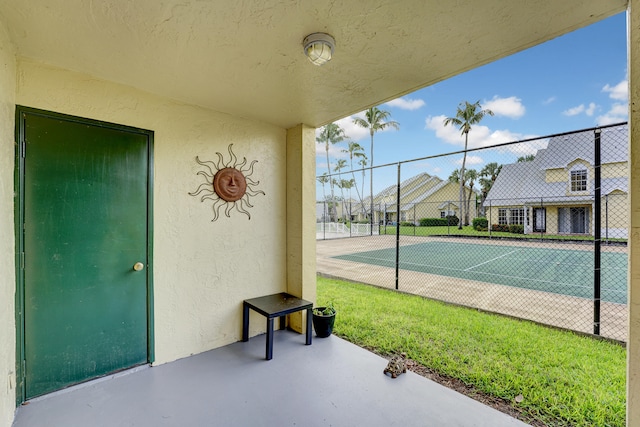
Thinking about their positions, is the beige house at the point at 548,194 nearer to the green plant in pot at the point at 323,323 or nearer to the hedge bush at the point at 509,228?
the hedge bush at the point at 509,228

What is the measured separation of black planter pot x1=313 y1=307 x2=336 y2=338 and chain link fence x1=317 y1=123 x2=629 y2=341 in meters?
2.19

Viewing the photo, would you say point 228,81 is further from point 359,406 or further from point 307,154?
point 359,406

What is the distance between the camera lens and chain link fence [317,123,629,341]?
3359 mm

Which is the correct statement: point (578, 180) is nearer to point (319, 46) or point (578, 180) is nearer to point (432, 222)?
point (432, 222)

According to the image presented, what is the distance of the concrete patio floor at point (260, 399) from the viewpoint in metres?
1.81

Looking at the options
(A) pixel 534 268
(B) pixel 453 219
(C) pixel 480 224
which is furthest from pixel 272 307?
(B) pixel 453 219

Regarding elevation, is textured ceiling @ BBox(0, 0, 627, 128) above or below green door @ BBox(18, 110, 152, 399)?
above

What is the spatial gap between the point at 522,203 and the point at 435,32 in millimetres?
11659

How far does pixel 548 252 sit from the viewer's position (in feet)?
33.2

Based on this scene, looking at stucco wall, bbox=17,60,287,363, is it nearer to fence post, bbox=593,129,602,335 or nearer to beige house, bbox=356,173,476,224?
fence post, bbox=593,129,602,335

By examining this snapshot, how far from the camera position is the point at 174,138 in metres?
2.56

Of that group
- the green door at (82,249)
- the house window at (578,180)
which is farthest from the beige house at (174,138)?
the house window at (578,180)

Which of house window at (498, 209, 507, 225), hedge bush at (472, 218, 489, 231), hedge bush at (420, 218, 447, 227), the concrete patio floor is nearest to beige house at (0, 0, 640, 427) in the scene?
the concrete patio floor

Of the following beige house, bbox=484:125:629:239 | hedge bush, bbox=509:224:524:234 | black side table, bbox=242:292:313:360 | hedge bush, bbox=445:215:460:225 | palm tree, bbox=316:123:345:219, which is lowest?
black side table, bbox=242:292:313:360
